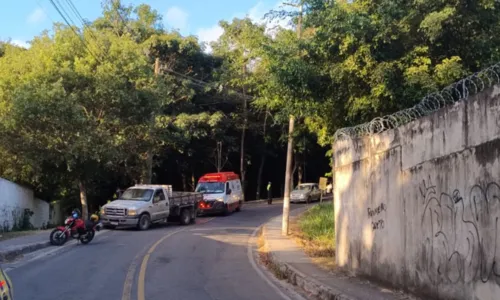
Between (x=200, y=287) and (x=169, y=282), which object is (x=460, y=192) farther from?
(x=169, y=282)

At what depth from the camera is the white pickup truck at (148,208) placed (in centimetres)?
2356

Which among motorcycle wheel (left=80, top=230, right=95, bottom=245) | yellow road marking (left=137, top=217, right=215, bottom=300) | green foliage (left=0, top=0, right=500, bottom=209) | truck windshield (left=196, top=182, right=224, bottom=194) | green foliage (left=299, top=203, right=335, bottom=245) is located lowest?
yellow road marking (left=137, top=217, right=215, bottom=300)

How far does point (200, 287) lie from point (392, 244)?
3875mm

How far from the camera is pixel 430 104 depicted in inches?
370

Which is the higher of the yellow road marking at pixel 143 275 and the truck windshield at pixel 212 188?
the truck windshield at pixel 212 188

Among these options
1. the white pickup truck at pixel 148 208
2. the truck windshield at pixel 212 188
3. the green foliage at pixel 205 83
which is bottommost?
the white pickup truck at pixel 148 208

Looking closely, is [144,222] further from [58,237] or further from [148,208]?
[58,237]

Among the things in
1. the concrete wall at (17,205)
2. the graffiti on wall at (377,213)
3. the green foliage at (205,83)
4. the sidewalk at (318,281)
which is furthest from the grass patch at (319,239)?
the concrete wall at (17,205)

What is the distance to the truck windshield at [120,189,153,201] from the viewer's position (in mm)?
25000

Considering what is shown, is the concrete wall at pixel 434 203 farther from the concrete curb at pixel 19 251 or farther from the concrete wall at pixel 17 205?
the concrete wall at pixel 17 205

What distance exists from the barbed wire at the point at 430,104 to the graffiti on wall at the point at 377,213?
58.3 inches

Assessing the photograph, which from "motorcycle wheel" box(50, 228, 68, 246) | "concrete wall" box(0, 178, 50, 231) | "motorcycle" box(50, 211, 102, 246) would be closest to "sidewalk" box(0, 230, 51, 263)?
"motorcycle wheel" box(50, 228, 68, 246)

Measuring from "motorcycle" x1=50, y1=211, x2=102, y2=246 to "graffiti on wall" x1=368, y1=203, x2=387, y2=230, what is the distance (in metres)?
11.0

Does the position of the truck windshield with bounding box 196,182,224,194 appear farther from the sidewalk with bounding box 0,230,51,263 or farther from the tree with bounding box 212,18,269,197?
the sidewalk with bounding box 0,230,51,263
